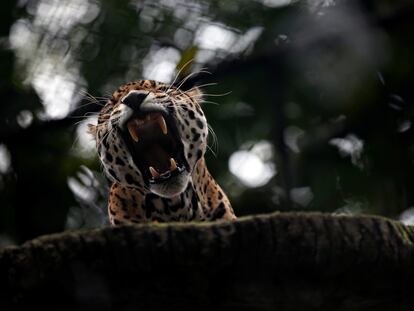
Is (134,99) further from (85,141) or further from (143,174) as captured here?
(85,141)

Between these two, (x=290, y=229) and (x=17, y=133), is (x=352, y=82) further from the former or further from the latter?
(x=290, y=229)

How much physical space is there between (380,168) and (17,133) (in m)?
2.09

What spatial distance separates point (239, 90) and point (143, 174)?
84cm

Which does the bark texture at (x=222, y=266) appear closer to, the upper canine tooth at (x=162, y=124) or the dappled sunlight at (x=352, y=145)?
the upper canine tooth at (x=162, y=124)

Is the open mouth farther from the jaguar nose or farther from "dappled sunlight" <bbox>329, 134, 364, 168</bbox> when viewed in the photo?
"dappled sunlight" <bbox>329, 134, 364, 168</bbox>

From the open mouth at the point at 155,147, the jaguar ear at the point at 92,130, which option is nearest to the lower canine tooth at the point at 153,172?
the open mouth at the point at 155,147

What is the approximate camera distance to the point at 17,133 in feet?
15.2

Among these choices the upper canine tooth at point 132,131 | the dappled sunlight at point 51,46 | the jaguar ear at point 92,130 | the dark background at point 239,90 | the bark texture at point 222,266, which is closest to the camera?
the bark texture at point 222,266

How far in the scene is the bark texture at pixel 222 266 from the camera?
231cm

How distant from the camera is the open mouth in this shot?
436 centimetres

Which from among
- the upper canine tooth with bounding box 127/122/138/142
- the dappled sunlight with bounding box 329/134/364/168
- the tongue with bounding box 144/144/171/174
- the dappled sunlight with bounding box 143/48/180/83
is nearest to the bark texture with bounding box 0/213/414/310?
the upper canine tooth with bounding box 127/122/138/142

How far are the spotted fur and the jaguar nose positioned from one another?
0.03 meters

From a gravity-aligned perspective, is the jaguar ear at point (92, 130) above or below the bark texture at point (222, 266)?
below

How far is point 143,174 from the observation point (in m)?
4.49
